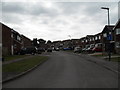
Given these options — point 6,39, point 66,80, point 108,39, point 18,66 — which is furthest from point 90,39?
point 66,80

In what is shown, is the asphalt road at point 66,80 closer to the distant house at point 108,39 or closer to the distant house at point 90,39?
the distant house at point 108,39

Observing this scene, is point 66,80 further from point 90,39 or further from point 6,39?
point 90,39

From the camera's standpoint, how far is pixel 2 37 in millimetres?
40188

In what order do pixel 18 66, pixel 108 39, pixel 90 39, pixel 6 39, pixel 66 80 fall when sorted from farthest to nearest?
pixel 90 39 → pixel 6 39 → pixel 108 39 → pixel 18 66 → pixel 66 80

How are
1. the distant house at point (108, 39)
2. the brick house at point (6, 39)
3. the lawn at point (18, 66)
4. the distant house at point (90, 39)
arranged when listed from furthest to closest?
the distant house at point (90, 39) → the brick house at point (6, 39) → the distant house at point (108, 39) → the lawn at point (18, 66)

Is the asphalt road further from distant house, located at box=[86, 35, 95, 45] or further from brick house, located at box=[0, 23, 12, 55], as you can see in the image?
distant house, located at box=[86, 35, 95, 45]

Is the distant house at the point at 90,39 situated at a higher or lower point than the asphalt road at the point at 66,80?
higher

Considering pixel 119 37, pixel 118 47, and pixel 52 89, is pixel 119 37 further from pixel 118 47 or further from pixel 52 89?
pixel 52 89

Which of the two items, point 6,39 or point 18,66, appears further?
point 6,39

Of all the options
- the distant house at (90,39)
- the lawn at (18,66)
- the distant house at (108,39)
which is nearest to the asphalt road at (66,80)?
the lawn at (18,66)

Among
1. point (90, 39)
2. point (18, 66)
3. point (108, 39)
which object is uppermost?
point (90, 39)

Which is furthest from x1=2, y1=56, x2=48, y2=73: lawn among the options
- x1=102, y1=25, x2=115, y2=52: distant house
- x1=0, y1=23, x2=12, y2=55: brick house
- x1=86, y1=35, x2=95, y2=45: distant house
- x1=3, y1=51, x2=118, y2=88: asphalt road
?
x1=86, y1=35, x2=95, y2=45: distant house

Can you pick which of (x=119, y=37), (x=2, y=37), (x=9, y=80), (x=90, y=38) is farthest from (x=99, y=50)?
(x=9, y=80)

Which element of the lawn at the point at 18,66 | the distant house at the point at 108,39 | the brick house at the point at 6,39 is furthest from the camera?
the brick house at the point at 6,39
